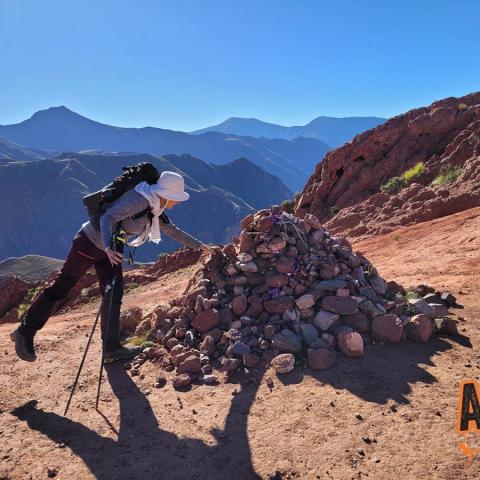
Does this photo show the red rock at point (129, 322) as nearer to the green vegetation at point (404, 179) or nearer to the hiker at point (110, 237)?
the hiker at point (110, 237)

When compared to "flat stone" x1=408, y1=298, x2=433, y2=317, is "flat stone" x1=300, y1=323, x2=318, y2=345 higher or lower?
lower

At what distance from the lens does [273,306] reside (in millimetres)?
5035

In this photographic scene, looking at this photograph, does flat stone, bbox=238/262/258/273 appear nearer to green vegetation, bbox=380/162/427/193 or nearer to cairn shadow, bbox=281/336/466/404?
cairn shadow, bbox=281/336/466/404

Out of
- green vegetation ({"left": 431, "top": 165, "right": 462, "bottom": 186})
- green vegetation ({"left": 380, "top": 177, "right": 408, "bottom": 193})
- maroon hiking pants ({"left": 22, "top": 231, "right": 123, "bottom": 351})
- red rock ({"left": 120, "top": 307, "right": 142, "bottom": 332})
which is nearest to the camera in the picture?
maroon hiking pants ({"left": 22, "top": 231, "right": 123, "bottom": 351})

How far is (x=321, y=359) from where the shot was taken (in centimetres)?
438

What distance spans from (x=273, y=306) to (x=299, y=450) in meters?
1.92

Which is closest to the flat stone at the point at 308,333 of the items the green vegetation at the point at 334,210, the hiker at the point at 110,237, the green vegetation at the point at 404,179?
the hiker at the point at 110,237

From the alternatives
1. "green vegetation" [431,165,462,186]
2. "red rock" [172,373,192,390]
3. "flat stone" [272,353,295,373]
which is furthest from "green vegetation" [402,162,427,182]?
"red rock" [172,373,192,390]

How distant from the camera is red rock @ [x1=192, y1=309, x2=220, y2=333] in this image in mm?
5137

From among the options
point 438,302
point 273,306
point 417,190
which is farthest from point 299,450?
point 417,190

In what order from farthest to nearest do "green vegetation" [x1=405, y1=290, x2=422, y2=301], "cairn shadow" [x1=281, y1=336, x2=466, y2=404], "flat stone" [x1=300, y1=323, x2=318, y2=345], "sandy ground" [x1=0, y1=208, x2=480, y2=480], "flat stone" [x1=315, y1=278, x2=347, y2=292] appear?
"green vegetation" [x1=405, y1=290, x2=422, y2=301]
"flat stone" [x1=315, y1=278, x2=347, y2=292]
"flat stone" [x1=300, y1=323, x2=318, y2=345]
"cairn shadow" [x1=281, y1=336, x2=466, y2=404]
"sandy ground" [x1=0, y1=208, x2=480, y2=480]

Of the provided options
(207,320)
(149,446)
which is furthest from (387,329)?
(149,446)

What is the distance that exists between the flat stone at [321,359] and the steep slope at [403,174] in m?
10.3

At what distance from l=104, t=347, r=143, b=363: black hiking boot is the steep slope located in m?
10.7
